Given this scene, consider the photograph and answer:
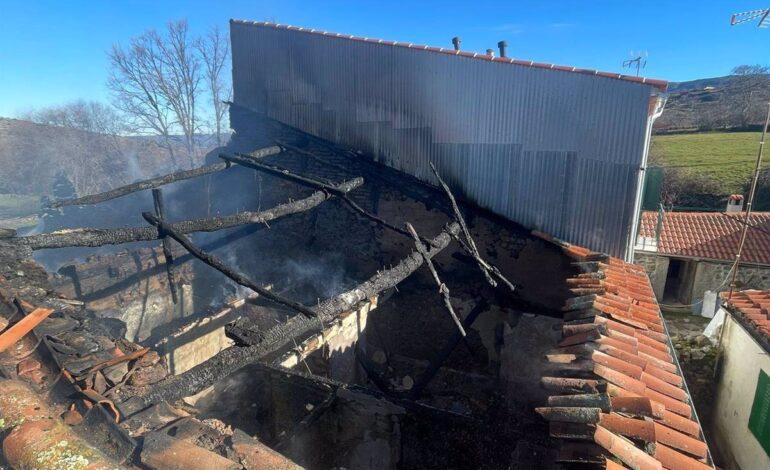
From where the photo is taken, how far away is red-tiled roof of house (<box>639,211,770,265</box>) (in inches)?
609

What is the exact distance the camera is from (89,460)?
2.11m

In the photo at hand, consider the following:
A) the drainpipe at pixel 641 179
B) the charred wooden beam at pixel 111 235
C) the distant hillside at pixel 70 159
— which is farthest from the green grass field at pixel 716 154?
the distant hillside at pixel 70 159

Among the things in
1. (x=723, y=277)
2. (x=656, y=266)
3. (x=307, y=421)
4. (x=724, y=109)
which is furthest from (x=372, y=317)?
(x=724, y=109)

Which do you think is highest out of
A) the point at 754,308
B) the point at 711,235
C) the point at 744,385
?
the point at 754,308

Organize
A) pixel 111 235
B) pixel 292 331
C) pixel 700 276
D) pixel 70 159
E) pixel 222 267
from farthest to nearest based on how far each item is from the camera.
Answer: pixel 70 159 < pixel 700 276 < pixel 111 235 < pixel 222 267 < pixel 292 331

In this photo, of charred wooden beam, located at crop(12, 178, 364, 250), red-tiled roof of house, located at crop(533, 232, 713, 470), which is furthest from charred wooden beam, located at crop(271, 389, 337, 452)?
red-tiled roof of house, located at crop(533, 232, 713, 470)

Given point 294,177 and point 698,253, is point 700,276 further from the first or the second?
point 294,177

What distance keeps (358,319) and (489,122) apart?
5.48m

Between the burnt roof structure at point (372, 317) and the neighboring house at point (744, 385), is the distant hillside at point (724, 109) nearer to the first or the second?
the neighboring house at point (744, 385)

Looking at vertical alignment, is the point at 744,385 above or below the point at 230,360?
below

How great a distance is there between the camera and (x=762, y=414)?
21.4 feet

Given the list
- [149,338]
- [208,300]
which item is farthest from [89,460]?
[208,300]

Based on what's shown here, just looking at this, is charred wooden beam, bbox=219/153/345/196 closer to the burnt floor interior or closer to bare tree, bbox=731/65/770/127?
the burnt floor interior

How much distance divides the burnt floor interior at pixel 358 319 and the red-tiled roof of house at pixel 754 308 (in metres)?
3.08
